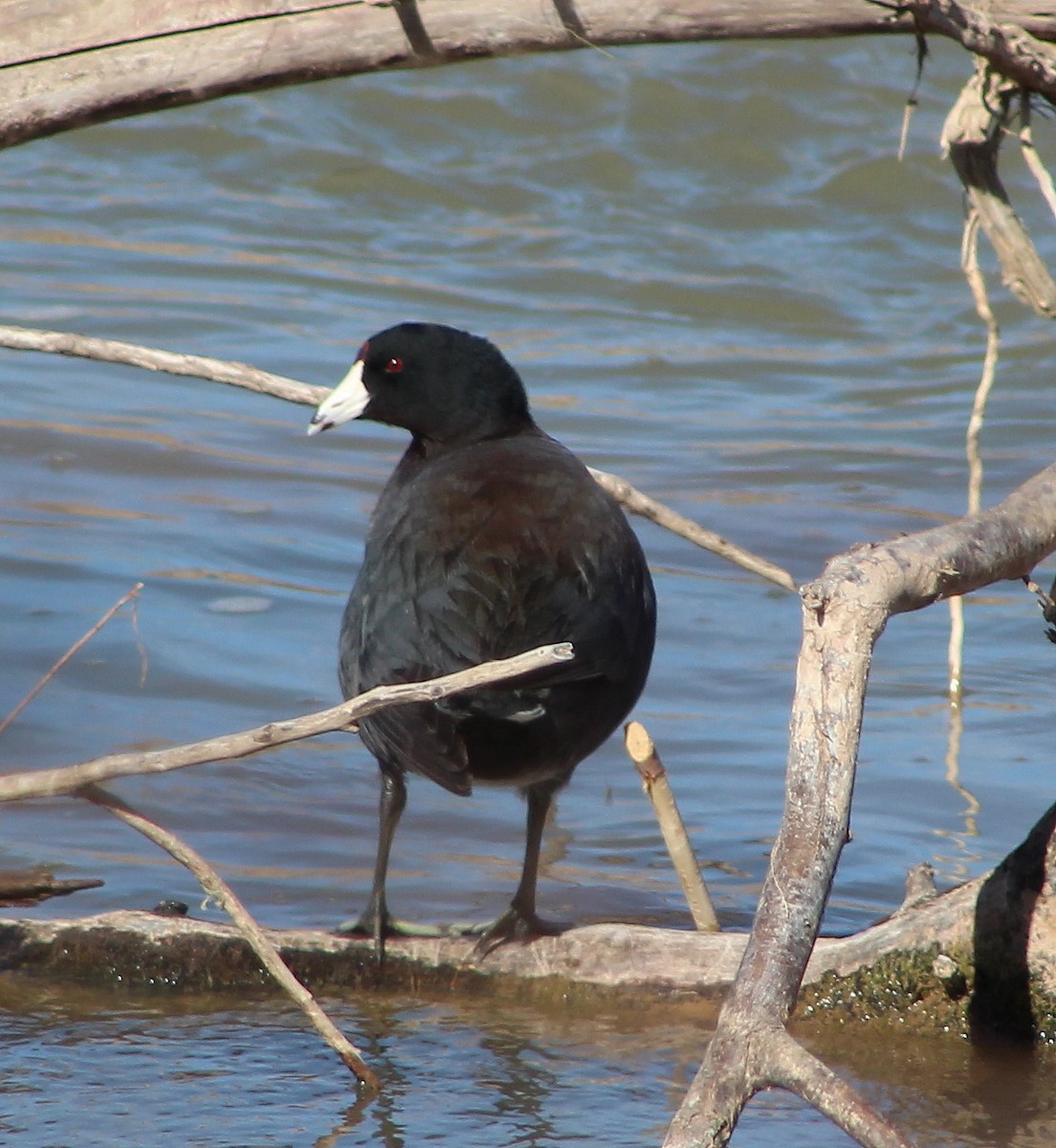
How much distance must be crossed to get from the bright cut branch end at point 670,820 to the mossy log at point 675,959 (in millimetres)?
129

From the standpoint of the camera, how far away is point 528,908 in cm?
388

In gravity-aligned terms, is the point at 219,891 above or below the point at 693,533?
below

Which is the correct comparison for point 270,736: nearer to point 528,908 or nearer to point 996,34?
point 528,908

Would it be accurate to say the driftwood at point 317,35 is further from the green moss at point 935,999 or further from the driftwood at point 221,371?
the green moss at point 935,999

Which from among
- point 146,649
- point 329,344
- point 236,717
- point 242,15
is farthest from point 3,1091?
point 329,344

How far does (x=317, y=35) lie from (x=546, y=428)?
5628 mm

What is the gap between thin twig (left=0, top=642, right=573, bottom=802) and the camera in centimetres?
237

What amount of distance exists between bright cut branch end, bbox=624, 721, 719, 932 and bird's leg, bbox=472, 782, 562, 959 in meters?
0.28

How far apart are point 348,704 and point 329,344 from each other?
309 inches

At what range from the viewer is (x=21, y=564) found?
6.72m

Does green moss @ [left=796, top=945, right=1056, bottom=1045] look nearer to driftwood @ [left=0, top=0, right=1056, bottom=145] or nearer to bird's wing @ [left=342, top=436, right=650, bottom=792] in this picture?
bird's wing @ [left=342, top=436, right=650, bottom=792]

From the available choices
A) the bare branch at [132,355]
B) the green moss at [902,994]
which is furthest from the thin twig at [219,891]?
the bare branch at [132,355]

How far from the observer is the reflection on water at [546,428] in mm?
3471

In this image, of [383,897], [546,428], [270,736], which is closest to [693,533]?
[383,897]
